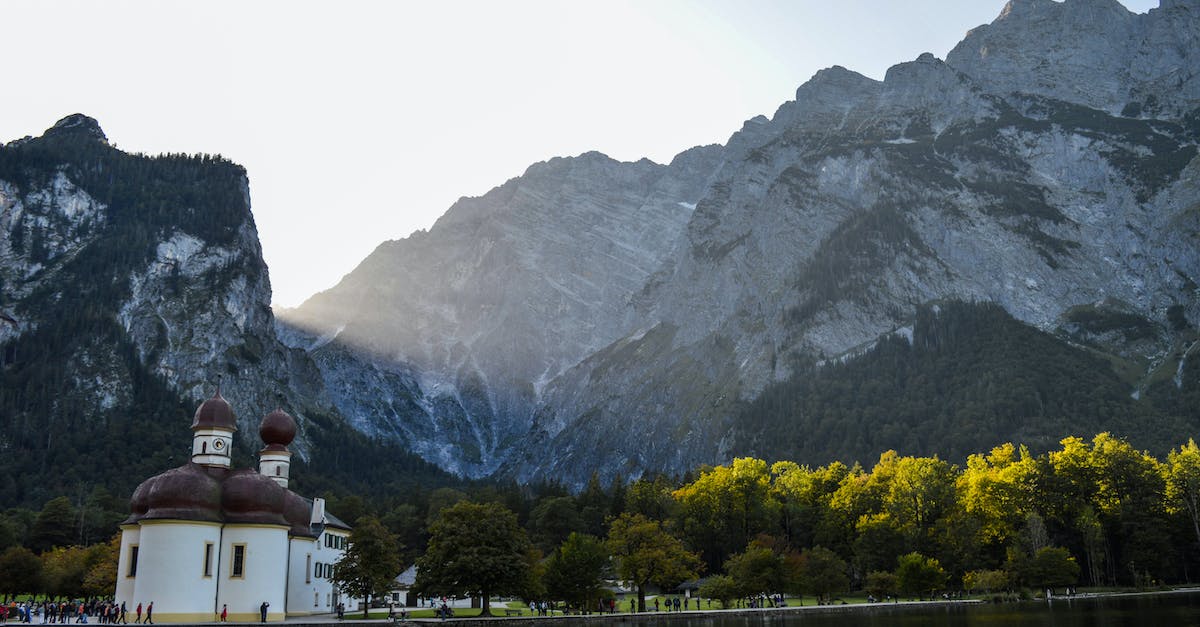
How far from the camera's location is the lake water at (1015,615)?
5407cm

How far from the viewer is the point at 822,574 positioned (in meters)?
90.1

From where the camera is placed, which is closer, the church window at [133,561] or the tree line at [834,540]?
the church window at [133,561]

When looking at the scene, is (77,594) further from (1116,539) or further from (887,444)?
(887,444)

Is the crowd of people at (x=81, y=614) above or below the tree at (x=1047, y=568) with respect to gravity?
below

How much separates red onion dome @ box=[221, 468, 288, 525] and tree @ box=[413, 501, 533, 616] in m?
12.7

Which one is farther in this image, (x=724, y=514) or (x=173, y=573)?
(x=724, y=514)

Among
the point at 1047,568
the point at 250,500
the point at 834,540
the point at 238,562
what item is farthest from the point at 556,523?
the point at 238,562

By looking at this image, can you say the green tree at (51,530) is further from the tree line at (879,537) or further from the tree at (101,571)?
the tree line at (879,537)

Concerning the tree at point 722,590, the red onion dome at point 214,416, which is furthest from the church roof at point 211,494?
the tree at point 722,590

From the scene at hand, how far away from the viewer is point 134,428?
184625mm

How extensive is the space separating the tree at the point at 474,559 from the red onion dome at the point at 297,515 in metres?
10.4

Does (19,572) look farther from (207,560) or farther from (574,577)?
(574,577)

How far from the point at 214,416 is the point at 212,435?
1469 millimetres

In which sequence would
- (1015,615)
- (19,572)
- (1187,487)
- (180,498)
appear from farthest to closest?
(1187,487)
(19,572)
(180,498)
(1015,615)
